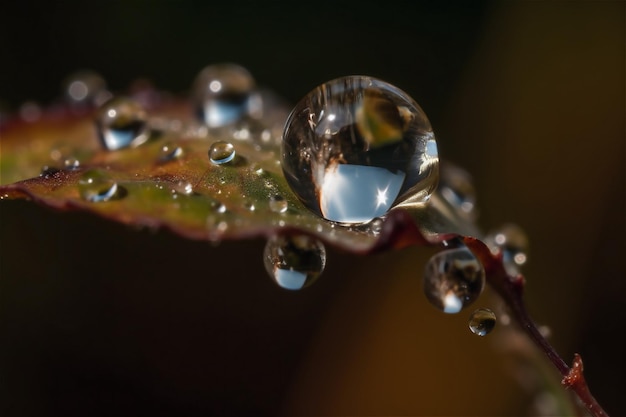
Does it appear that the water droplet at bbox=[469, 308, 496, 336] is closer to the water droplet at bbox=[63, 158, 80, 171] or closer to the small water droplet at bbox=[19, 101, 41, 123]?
the water droplet at bbox=[63, 158, 80, 171]

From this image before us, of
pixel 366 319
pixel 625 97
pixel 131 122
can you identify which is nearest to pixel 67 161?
pixel 131 122

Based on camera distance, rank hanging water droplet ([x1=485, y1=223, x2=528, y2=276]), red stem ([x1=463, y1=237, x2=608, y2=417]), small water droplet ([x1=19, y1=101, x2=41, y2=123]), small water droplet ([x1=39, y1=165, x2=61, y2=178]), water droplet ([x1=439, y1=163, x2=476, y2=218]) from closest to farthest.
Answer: red stem ([x1=463, y1=237, x2=608, y2=417]), small water droplet ([x1=39, y1=165, x2=61, y2=178]), hanging water droplet ([x1=485, y1=223, x2=528, y2=276]), water droplet ([x1=439, y1=163, x2=476, y2=218]), small water droplet ([x1=19, y1=101, x2=41, y2=123])

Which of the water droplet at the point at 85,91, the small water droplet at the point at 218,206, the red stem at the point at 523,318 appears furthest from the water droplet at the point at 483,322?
the water droplet at the point at 85,91

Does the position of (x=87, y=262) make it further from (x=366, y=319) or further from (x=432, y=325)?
(x=432, y=325)

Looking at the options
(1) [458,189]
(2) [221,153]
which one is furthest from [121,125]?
(1) [458,189]

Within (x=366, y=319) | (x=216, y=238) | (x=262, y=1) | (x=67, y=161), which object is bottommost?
(x=366, y=319)

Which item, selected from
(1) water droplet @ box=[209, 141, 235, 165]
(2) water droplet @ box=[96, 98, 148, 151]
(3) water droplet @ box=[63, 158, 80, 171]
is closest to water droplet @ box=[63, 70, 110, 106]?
(2) water droplet @ box=[96, 98, 148, 151]
